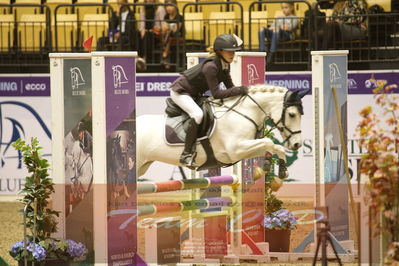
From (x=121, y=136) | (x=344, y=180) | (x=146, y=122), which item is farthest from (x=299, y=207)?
(x=121, y=136)

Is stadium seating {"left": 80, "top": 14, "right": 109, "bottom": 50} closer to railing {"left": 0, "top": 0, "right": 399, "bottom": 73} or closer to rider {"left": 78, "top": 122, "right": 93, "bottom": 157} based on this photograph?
railing {"left": 0, "top": 0, "right": 399, "bottom": 73}

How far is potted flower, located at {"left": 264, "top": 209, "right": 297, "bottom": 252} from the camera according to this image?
8.02 m

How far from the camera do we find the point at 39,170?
646cm

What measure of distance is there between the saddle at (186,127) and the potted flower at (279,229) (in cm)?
119

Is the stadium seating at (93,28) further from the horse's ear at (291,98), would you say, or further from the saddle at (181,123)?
the horse's ear at (291,98)

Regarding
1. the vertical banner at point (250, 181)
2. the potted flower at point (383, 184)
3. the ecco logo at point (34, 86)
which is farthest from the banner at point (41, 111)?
the potted flower at point (383, 184)

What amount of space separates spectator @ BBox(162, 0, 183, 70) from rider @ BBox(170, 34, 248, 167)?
4.32 m

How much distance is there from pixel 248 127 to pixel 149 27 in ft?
16.5

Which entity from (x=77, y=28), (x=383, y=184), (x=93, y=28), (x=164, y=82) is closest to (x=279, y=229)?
(x=383, y=184)

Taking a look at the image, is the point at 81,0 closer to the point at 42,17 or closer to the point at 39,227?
the point at 42,17

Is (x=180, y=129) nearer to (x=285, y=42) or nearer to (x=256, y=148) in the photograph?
(x=256, y=148)

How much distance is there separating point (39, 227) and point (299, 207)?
4262mm

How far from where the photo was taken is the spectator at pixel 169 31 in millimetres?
11410

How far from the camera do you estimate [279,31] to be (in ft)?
→ 36.9
